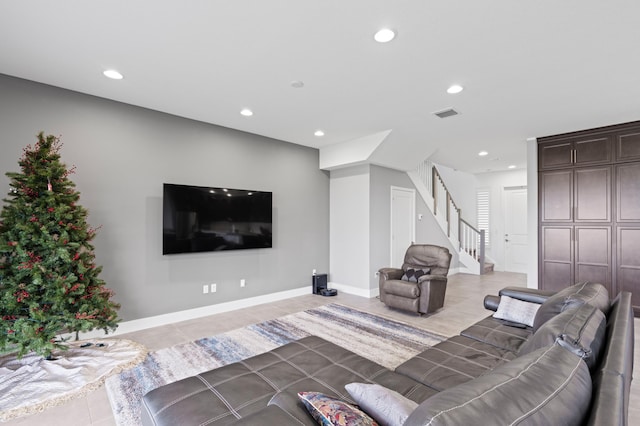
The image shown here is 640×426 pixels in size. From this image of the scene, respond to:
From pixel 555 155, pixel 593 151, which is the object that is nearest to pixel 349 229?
pixel 555 155

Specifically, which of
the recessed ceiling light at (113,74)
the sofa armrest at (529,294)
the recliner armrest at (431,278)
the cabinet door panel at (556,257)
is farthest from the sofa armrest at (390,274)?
the recessed ceiling light at (113,74)

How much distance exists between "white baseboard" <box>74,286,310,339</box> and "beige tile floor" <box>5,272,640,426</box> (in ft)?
0.37

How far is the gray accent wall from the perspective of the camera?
127 inches

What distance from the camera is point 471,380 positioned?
3.06ft

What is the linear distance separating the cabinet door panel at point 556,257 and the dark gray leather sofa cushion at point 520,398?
4772 millimetres

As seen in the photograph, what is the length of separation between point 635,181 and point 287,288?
544cm

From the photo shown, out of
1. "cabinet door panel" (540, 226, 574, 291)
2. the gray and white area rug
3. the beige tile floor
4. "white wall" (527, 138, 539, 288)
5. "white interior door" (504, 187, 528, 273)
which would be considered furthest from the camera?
"white interior door" (504, 187, 528, 273)

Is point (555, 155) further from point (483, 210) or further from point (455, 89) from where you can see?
point (483, 210)

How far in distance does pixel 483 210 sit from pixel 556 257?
13.6 feet

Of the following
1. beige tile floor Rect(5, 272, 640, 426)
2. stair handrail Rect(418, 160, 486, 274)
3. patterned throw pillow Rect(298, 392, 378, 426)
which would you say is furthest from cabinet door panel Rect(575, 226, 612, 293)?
patterned throw pillow Rect(298, 392, 378, 426)

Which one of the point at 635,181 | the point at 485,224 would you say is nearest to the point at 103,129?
the point at 635,181

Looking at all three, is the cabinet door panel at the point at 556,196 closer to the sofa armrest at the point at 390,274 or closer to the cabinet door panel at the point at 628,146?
the cabinet door panel at the point at 628,146

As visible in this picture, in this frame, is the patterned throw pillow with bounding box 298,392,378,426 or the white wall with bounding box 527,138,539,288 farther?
the white wall with bounding box 527,138,539,288

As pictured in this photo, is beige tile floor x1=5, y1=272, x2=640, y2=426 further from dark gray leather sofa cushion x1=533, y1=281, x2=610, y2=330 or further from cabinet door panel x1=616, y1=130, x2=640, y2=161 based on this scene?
cabinet door panel x1=616, y1=130, x2=640, y2=161
